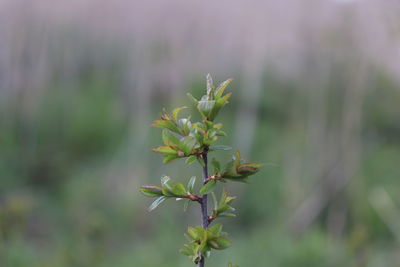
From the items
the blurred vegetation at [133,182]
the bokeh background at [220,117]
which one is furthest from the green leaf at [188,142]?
the bokeh background at [220,117]

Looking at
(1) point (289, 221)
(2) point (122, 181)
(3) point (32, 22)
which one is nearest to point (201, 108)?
(1) point (289, 221)

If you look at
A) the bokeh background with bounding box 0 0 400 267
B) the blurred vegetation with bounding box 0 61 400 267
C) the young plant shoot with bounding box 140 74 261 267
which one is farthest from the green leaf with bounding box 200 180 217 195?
the bokeh background with bounding box 0 0 400 267

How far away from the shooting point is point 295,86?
5145 mm

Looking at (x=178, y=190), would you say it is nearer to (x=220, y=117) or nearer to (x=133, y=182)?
(x=133, y=182)

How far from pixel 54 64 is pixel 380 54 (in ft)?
12.3

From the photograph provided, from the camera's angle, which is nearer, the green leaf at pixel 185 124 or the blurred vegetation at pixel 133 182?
the green leaf at pixel 185 124

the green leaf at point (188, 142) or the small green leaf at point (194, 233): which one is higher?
the green leaf at point (188, 142)

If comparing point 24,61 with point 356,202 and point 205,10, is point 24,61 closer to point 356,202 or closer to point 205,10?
point 205,10

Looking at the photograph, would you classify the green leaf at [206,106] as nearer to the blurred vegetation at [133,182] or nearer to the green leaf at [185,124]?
the green leaf at [185,124]

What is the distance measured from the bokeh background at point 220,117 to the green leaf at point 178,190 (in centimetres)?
218

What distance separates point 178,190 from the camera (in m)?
0.41

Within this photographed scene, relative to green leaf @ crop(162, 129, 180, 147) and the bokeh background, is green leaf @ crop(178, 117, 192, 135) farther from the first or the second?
the bokeh background

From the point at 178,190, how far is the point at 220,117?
177 inches

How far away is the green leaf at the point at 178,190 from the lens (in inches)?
16.0
